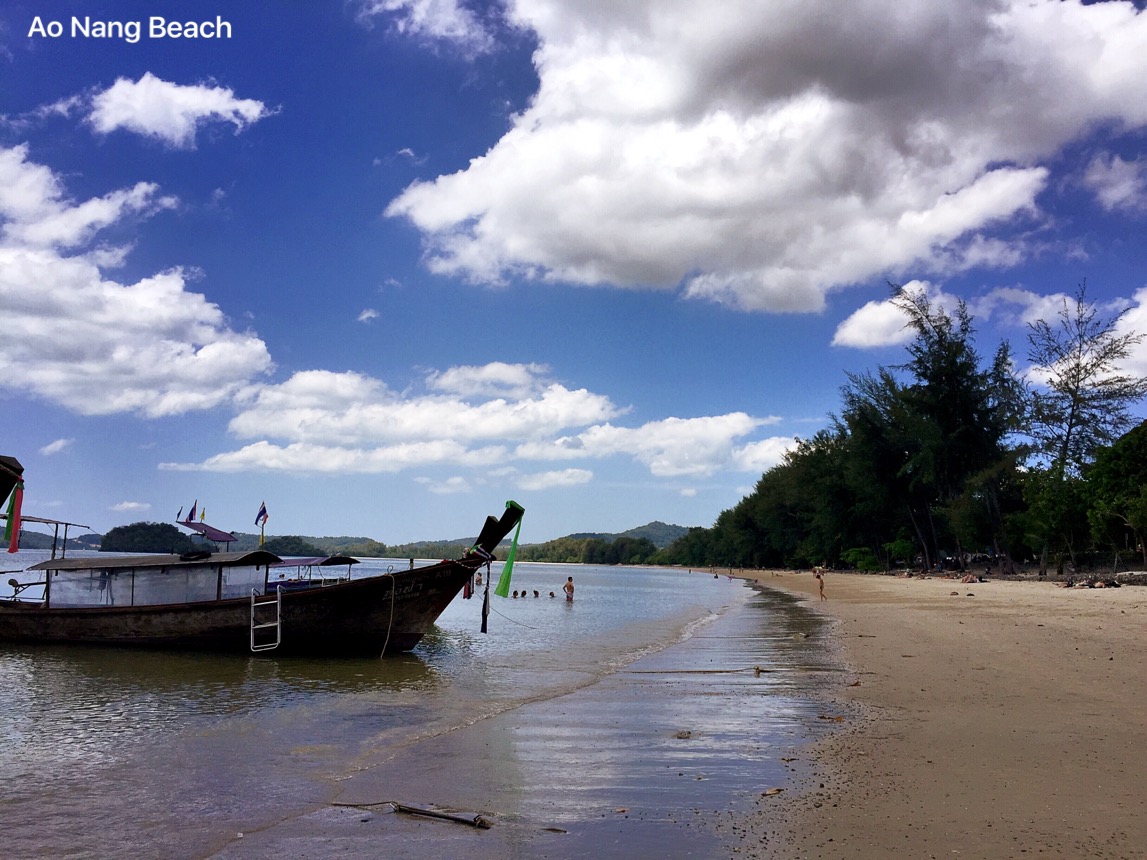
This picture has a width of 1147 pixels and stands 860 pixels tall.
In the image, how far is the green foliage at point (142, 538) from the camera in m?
83.5

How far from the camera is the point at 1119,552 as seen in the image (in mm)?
35250

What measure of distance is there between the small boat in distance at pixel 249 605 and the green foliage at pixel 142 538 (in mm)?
70037

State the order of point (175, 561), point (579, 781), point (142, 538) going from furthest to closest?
1. point (142, 538)
2. point (175, 561)
3. point (579, 781)

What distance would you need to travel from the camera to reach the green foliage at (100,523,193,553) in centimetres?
8350

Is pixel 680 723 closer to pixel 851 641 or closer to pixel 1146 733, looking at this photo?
pixel 1146 733

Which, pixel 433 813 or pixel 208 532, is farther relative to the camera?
pixel 208 532

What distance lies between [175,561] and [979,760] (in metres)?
17.7

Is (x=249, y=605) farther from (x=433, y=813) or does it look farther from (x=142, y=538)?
(x=142, y=538)

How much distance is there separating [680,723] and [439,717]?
3615mm

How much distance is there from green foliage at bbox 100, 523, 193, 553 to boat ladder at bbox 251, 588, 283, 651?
73246mm

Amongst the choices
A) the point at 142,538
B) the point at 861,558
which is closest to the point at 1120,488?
the point at 861,558

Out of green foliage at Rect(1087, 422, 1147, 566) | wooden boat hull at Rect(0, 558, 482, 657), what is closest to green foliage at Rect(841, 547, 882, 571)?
green foliage at Rect(1087, 422, 1147, 566)

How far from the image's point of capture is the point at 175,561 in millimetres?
18375

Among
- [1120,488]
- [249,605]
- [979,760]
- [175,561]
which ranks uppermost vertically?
[1120,488]
